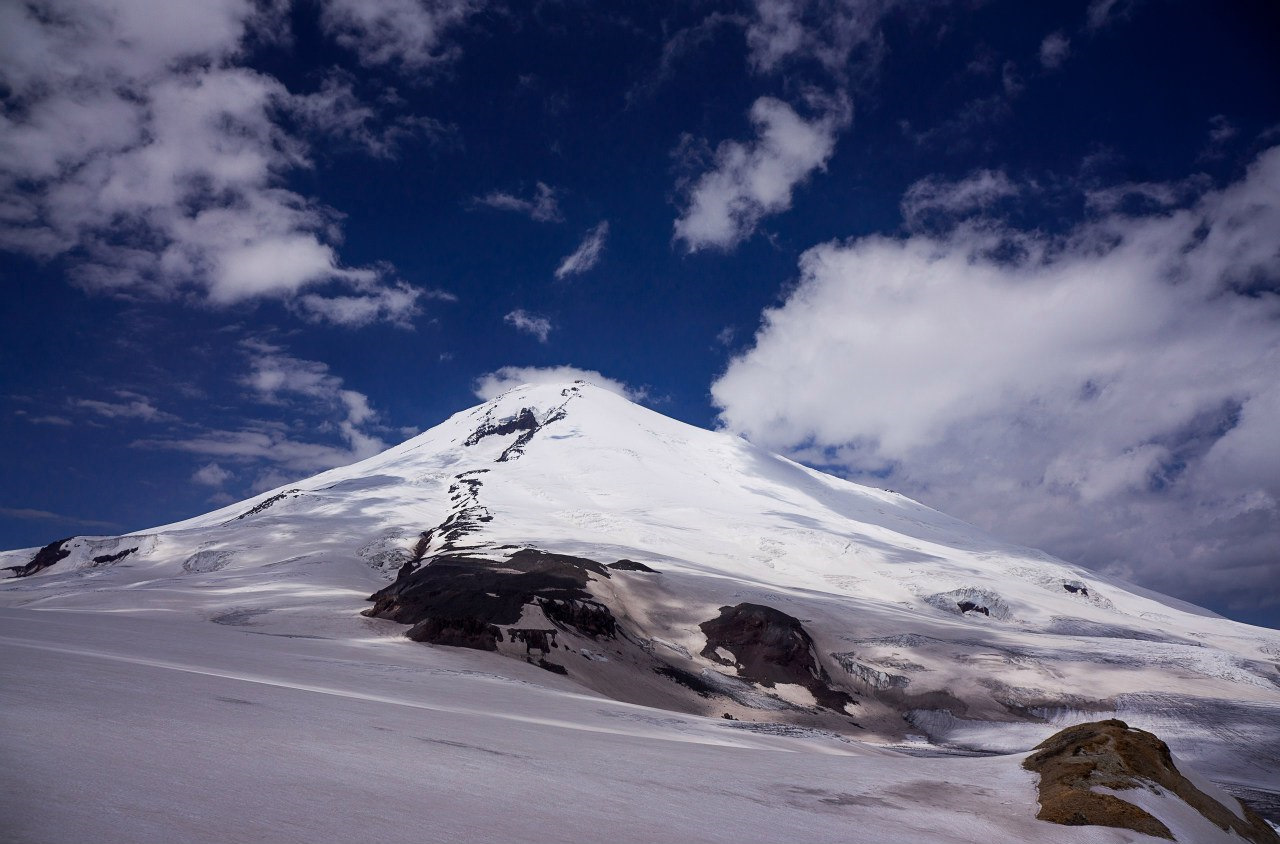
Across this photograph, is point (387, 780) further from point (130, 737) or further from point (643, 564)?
point (643, 564)

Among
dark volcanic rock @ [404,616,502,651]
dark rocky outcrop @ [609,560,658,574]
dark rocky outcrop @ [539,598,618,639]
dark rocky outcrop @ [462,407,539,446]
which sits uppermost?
dark rocky outcrop @ [462,407,539,446]

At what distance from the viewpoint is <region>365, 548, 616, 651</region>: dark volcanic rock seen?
35.0m

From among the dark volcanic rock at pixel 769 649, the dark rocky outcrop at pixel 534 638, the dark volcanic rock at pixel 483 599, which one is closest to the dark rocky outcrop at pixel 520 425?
the dark volcanic rock at pixel 483 599

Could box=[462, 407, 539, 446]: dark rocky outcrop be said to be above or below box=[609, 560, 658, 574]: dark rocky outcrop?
above

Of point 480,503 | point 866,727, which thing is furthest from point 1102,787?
point 480,503

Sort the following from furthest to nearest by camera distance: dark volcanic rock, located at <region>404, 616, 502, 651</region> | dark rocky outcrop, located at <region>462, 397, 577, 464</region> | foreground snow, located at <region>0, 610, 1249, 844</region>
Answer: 1. dark rocky outcrop, located at <region>462, 397, 577, 464</region>
2. dark volcanic rock, located at <region>404, 616, 502, 651</region>
3. foreground snow, located at <region>0, 610, 1249, 844</region>

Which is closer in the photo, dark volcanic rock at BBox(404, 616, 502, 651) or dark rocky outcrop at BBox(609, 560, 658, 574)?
dark volcanic rock at BBox(404, 616, 502, 651)

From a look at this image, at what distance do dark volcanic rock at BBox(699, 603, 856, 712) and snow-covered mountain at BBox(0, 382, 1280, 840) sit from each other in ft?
0.51

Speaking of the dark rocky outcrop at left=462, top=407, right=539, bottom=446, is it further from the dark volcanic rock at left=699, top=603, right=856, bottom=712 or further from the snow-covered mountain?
the dark volcanic rock at left=699, top=603, right=856, bottom=712

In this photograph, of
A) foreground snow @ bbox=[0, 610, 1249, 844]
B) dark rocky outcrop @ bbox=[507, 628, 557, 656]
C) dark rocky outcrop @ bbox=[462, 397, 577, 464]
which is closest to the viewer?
foreground snow @ bbox=[0, 610, 1249, 844]

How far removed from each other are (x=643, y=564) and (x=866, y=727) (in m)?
25.7

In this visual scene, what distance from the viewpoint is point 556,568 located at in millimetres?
49656

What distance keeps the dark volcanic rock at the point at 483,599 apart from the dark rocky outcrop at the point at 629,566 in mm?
5905

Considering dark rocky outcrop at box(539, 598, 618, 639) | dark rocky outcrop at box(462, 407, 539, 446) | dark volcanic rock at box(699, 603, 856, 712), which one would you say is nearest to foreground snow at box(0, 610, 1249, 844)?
dark rocky outcrop at box(539, 598, 618, 639)
